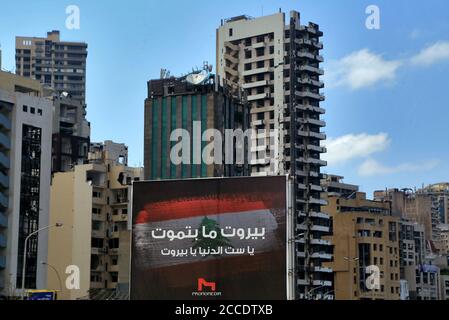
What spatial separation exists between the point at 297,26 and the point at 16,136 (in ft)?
169

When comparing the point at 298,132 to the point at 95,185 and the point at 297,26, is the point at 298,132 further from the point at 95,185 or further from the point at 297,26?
the point at 95,185

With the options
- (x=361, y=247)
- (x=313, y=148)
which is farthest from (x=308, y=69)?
(x=361, y=247)

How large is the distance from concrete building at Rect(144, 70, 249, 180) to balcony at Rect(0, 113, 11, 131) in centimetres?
3381

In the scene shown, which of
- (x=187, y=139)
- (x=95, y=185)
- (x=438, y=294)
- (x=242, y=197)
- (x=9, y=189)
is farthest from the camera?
(x=438, y=294)

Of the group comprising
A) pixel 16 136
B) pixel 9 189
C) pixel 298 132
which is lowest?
pixel 9 189

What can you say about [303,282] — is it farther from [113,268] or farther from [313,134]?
[113,268]

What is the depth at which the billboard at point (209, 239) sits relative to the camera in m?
45.8

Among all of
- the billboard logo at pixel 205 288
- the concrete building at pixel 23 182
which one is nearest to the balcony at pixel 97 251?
the concrete building at pixel 23 182

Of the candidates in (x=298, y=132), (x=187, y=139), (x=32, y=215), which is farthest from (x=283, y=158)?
(x=32, y=215)

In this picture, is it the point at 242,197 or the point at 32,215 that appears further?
the point at 32,215

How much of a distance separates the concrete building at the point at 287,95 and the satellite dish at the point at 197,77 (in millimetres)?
4453

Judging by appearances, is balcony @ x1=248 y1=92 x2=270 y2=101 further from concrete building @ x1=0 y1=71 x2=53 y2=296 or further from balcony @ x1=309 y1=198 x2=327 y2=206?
concrete building @ x1=0 y1=71 x2=53 y2=296

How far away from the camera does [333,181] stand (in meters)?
148

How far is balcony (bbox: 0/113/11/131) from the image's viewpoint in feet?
271
